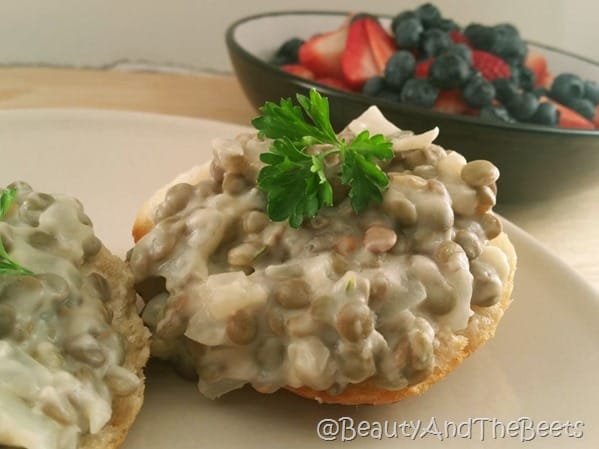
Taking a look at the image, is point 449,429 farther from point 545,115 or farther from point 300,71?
point 300,71

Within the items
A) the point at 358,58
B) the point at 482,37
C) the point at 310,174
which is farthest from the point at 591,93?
the point at 310,174

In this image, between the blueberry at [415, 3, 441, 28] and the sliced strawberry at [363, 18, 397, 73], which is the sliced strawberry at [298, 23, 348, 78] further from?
the blueberry at [415, 3, 441, 28]

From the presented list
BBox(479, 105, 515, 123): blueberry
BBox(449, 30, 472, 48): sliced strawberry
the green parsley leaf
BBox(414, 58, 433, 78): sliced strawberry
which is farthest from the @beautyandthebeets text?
BBox(449, 30, 472, 48): sliced strawberry

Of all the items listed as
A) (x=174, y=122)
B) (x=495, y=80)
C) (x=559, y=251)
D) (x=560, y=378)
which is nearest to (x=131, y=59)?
(x=174, y=122)

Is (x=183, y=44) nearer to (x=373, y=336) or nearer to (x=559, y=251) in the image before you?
(x=559, y=251)

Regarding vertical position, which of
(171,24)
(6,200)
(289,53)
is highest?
(6,200)

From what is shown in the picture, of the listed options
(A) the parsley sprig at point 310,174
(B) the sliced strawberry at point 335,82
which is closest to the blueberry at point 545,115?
(B) the sliced strawberry at point 335,82

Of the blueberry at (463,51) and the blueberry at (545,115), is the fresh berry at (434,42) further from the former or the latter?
the blueberry at (545,115)
